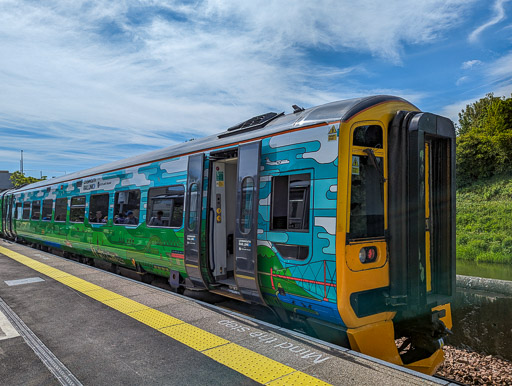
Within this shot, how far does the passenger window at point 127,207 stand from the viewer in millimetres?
8675

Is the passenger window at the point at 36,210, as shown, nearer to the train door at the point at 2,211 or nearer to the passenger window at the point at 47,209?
the passenger window at the point at 47,209

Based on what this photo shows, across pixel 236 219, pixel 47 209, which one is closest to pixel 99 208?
pixel 47 209

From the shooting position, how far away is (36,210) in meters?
16.2

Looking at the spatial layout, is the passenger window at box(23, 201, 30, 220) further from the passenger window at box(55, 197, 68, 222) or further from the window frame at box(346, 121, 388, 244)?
the window frame at box(346, 121, 388, 244)

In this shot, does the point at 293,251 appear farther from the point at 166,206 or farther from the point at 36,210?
the point at 36,210

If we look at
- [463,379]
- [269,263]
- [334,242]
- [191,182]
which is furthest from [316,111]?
[463,379]

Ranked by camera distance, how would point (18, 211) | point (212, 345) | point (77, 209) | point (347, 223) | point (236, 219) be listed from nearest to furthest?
1. point (347, 223)
2. point (212, 345)
3. point (236, 219)
4. point (77, 209)
5. point (18, 211)

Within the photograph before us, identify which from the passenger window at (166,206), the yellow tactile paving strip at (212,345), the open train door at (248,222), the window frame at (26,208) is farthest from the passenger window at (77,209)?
the open train door at (248,222)

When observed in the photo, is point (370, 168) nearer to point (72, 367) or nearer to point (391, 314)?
point (391, 314)

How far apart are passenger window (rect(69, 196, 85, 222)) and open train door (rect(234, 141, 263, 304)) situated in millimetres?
7523

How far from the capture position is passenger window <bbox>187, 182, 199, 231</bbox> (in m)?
6.66

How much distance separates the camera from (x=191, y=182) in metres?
6.82

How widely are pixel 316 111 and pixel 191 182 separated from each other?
2704mm

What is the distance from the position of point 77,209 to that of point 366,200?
32.5 feet
